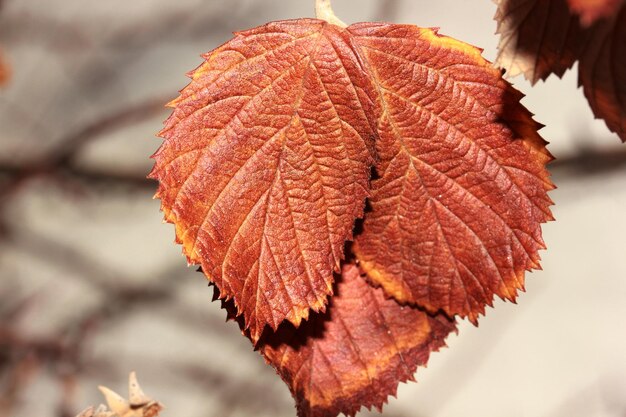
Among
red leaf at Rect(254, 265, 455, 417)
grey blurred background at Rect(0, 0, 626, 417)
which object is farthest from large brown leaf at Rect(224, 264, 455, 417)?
grey blurred background at Rect(0, 0, 626, 417)

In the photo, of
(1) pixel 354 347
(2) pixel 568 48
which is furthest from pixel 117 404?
(2) pixel 568 48

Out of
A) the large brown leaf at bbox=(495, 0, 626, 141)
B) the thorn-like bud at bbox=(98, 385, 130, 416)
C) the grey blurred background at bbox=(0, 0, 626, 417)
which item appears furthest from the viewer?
the grey blurred background at bbox=(0, 0, 626, 417)

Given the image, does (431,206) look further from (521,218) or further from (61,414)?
(61,414)

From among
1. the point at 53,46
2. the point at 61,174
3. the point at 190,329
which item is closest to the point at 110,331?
the point at 190,329

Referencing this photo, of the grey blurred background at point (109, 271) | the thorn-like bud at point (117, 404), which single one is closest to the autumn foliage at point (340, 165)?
the thorn-like bud at point (117, 404)

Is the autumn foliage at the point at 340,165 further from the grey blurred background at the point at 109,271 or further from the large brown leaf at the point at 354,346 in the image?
the grey blurred background at the point at 109,271

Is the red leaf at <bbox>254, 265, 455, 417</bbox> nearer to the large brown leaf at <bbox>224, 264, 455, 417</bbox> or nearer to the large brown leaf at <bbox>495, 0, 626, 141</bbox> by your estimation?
the large brown leaf at <bbox>224, 264, 455, 417</bbox>

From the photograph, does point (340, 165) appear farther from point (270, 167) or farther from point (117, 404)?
point (117, 404)
